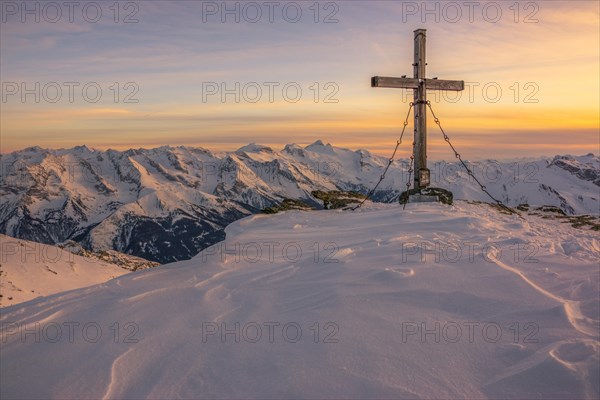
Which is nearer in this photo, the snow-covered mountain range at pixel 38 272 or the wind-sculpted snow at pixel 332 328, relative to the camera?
the wind-sculpted snow at pixel 332 328

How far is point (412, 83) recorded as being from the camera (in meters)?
16.5

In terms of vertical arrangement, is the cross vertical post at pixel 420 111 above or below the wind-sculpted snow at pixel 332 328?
above

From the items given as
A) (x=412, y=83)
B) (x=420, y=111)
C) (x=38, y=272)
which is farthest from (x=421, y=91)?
(x=38, y=272)

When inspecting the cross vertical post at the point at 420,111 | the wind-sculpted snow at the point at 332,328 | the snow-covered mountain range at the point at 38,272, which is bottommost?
the snow-covered mountain range at the point at 38,272

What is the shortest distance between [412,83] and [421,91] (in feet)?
1.59

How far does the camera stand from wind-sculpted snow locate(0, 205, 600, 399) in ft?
15.1

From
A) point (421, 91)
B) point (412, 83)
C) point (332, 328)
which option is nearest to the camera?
point (332, 328)

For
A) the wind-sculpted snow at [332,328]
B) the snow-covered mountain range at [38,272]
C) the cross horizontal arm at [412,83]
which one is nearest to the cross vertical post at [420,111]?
the cross horizontal arm at [412,83]

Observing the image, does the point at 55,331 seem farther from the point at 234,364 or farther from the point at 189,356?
the point at 234,364

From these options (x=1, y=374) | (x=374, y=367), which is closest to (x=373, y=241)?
(x=374, y=367)

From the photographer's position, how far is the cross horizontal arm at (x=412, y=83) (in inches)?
625

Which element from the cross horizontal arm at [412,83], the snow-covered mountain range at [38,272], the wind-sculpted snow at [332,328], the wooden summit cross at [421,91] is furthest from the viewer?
the snow-covered mountain range at [38,272]

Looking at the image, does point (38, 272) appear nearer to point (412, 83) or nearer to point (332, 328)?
point (412, 83)

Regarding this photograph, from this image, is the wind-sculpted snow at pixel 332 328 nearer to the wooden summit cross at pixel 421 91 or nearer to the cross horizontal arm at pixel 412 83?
the wooden summit cross at pixel 421 91
